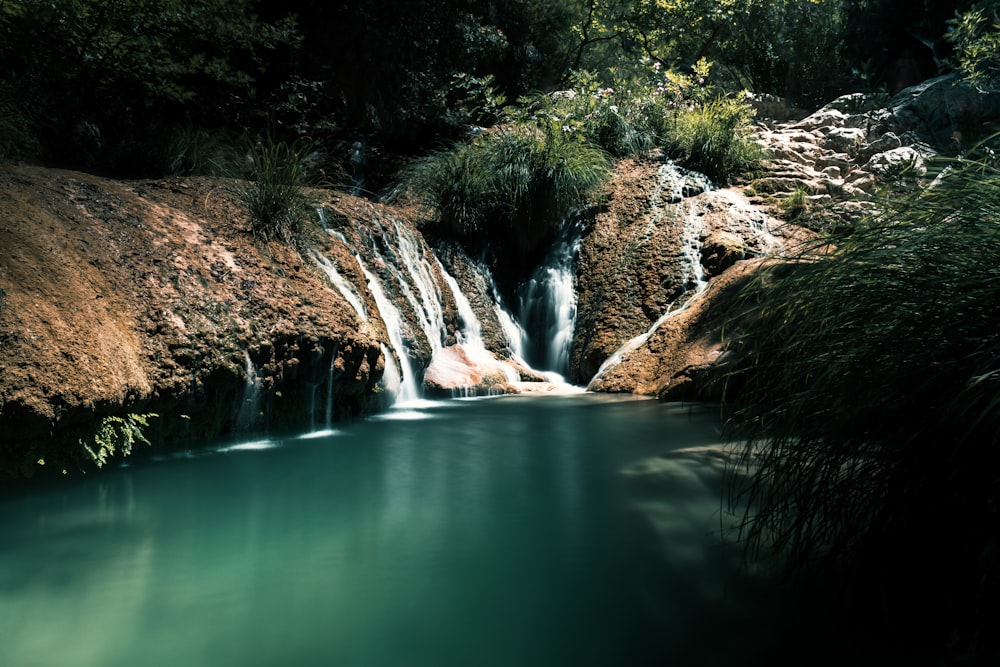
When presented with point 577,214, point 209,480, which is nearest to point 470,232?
point 577,214

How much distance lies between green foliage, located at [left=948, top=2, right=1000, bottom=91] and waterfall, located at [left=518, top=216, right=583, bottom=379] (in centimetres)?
611

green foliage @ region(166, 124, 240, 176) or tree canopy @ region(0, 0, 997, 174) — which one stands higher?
tree canopy @ region(0, 0, 997, 174)

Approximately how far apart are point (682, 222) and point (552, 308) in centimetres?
189

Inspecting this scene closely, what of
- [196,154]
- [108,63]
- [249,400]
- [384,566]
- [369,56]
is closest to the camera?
[384,566]

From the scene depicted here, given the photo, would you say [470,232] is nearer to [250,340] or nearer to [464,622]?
[250,340]

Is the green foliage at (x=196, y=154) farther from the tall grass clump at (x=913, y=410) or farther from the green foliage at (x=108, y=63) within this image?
the tall grass clump at (x=913, y=410)

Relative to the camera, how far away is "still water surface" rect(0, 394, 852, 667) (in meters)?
1.65

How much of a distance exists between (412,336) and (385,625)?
427 centimetres

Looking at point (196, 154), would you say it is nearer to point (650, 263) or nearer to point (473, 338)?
point (473, 338)

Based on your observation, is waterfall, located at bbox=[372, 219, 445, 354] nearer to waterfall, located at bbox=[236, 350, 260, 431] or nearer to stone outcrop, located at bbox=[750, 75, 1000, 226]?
waterfall, located at bbox=[236, 350, 260, 431]

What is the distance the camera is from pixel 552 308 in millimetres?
8016

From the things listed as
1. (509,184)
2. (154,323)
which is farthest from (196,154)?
(154,323)

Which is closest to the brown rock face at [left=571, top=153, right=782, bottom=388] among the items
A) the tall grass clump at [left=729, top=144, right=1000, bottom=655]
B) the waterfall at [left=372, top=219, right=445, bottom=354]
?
the waterfall at [left=372, top=219, right=445, bottom=354]

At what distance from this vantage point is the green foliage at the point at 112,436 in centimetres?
308
